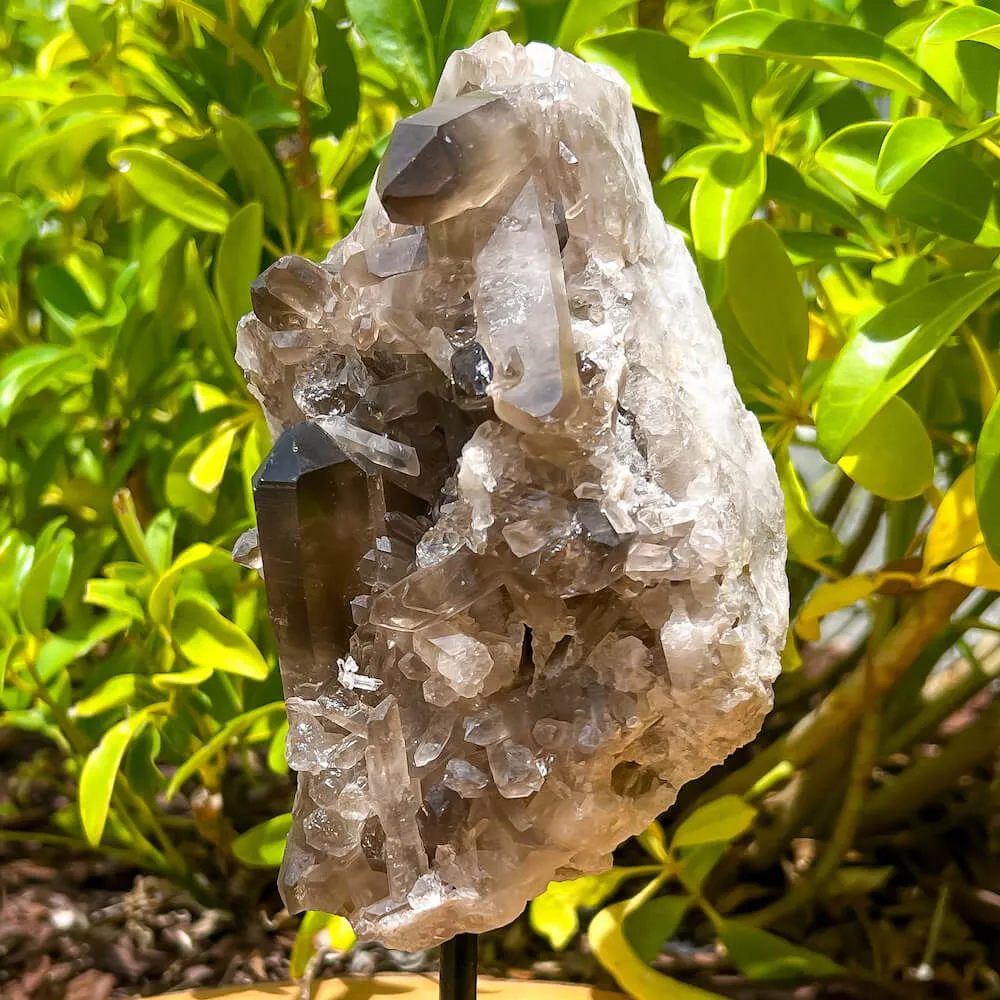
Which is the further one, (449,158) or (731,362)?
(731,362)

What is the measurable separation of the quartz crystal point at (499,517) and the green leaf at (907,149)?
14 cm

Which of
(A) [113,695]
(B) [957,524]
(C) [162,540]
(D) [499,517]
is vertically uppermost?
(D) [499,517]

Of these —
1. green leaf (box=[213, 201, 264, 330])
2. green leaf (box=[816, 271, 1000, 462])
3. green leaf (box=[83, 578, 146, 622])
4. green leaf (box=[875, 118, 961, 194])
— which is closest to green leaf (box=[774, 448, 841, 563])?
green leaf (box=[816, 271, 1000, 462])

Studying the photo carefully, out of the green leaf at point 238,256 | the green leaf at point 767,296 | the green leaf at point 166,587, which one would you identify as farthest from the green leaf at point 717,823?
the green leaf at point 238,256

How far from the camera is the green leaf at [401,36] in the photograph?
689mm

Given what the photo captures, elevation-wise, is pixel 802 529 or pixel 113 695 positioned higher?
pixel 802 529

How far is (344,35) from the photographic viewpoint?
→ 84 cm

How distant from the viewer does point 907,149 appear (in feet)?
1.89

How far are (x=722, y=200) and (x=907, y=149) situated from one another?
5.2 inches

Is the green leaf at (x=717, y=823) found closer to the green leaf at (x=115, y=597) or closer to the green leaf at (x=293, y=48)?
the green leaf at (x=115, y=597)

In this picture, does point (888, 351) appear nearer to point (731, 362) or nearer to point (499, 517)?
point (731, 362)

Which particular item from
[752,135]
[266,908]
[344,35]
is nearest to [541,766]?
[752,135]

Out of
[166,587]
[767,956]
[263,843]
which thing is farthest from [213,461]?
[767,956]

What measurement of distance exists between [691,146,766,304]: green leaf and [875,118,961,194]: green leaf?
10cm
